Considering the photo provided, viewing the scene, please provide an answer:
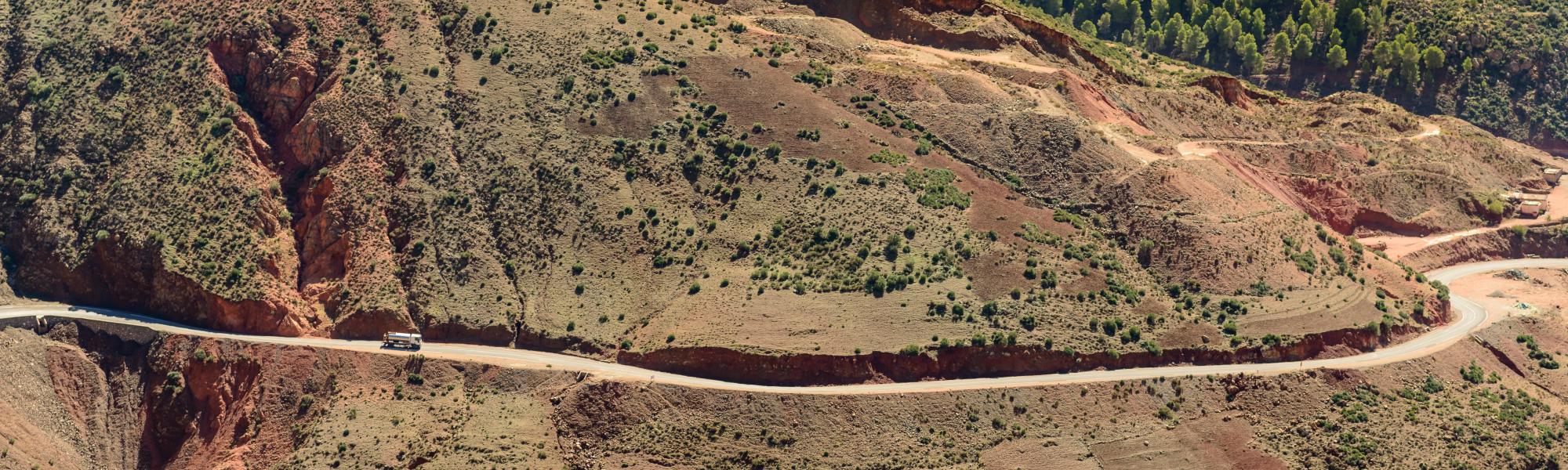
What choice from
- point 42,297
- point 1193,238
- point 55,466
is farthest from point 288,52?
point 1193,238

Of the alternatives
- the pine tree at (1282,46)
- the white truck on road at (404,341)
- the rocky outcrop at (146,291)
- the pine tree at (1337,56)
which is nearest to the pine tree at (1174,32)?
the pine tree at (1282,46)

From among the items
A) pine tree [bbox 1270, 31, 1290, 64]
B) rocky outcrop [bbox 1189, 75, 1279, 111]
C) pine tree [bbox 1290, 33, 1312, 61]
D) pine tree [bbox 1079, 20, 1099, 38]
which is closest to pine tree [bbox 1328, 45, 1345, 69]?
pine tree [bbox 1290, 33, 1312, 61]

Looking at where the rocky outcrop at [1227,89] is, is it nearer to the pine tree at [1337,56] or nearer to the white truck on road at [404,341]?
the pine tree at [1337,56]

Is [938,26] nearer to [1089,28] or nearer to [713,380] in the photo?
[713,380]

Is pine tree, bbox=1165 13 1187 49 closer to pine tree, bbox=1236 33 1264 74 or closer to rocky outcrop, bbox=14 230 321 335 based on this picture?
pine tree, bbox=1236 33 1264 74

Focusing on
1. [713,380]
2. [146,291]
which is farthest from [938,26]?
[146,291]

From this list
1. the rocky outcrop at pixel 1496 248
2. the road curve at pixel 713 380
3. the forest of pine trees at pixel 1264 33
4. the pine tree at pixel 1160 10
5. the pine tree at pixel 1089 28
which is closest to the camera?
the road curve at pixel 713 380

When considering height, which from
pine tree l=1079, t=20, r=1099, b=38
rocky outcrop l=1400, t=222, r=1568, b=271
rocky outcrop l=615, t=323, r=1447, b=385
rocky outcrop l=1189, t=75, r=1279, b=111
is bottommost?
rocky outcrop l=1400, t=222, r=1568, b=271

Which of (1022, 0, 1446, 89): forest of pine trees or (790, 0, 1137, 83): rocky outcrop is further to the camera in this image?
(1022, 0, 1446, 89): forest of pine trees
